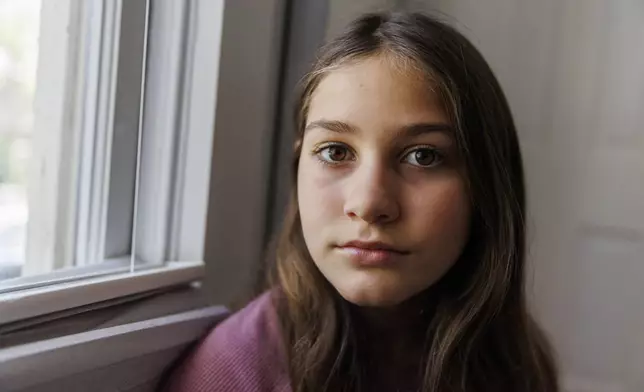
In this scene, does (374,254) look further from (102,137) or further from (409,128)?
(102,137)

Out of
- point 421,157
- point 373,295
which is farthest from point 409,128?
point 373,295

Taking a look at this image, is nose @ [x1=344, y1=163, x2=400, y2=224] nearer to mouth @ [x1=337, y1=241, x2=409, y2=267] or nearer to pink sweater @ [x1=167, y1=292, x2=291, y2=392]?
mouth @ [x1=337, y1=241, x2=409, y2=267]

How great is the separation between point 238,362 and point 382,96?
0.27m

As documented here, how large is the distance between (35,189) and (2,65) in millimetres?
125

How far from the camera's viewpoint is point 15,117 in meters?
0.69

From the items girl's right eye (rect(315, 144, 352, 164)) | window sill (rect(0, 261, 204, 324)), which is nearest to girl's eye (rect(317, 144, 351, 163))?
girl's right eye (rect(315, 144, 352, 164))

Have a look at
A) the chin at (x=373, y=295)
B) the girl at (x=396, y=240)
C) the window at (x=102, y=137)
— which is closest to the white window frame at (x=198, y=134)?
the window at (x=102, y=137)

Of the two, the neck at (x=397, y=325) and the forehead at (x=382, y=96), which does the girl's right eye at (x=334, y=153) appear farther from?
the neck at (x=397, y=325)

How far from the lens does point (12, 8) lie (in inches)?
26.2

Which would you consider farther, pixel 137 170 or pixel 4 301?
pixel 137 170

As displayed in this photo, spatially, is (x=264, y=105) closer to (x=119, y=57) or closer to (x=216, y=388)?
(x=119, y=57)

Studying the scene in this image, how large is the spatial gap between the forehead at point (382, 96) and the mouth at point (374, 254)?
10 centimetres

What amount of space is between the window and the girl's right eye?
19cm

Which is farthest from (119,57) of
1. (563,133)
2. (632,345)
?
(632,345)
